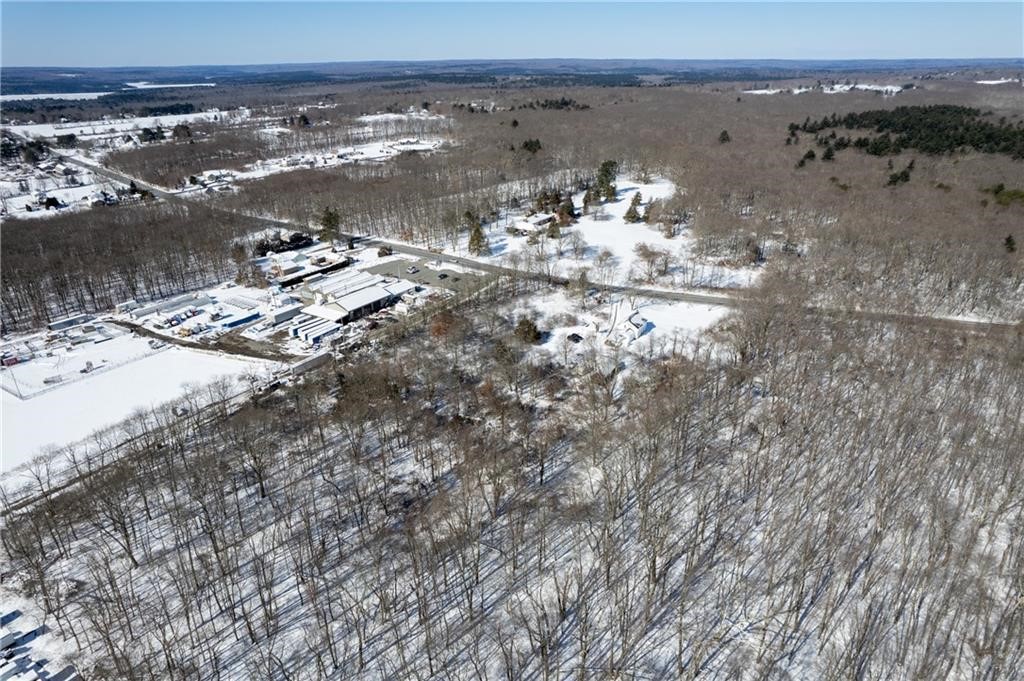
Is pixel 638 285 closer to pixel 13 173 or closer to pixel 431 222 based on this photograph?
pixel 431 222

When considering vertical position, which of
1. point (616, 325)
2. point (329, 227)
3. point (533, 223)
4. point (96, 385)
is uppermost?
point (329, 227)

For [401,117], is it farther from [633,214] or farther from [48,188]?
[633,214]

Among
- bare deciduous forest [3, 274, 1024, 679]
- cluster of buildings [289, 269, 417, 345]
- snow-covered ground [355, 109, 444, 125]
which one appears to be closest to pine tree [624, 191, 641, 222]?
cluster of buildings [289, 269, 417, 345]

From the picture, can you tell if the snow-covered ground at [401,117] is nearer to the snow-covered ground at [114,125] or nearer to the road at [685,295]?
the snow-covered ground at [114,125]

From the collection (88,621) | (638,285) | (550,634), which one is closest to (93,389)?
(88,621)

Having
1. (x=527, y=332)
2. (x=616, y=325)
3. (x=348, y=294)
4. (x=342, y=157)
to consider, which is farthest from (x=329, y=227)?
(x=342, y=157)

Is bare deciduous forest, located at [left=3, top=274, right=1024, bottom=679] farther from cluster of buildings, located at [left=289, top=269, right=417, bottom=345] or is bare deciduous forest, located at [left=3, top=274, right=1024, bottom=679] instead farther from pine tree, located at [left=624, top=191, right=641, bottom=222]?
pine tree, located at [left=624, top=191, right=641, bottom=222]

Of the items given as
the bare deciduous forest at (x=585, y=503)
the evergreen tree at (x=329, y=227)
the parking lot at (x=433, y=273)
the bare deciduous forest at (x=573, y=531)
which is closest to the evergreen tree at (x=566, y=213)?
the parking lot at (x=433, y=273)
